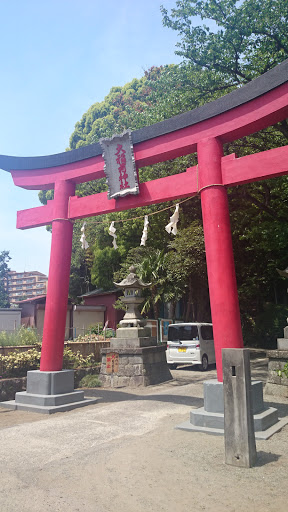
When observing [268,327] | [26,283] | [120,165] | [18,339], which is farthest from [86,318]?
[26,283]

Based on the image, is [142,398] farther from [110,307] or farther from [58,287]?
[110,307]

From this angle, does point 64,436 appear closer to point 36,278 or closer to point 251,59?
point 251,59

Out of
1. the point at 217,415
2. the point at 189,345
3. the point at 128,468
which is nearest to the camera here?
the point at 128,468

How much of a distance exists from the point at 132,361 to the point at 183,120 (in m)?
7.59

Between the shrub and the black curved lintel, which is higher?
the black curved lintel

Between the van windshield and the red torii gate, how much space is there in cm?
776

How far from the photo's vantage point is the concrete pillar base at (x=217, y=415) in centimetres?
599

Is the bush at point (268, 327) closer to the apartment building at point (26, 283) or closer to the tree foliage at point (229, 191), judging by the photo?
the tree foliage at point (229, 191)

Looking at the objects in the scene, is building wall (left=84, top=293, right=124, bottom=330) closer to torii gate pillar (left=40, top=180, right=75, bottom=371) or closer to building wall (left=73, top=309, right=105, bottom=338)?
building wall (left=73, top=309, right=105, bottom=338)

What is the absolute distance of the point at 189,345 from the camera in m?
15.4

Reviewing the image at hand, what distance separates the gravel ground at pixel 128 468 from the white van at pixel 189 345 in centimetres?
793

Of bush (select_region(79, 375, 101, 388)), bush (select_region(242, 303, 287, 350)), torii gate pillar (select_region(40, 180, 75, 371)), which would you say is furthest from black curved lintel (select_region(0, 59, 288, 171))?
bush (select_region(242, 303, 287, 350))

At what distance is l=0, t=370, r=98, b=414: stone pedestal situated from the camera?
8161mm

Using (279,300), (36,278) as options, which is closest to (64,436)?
(279,300)
